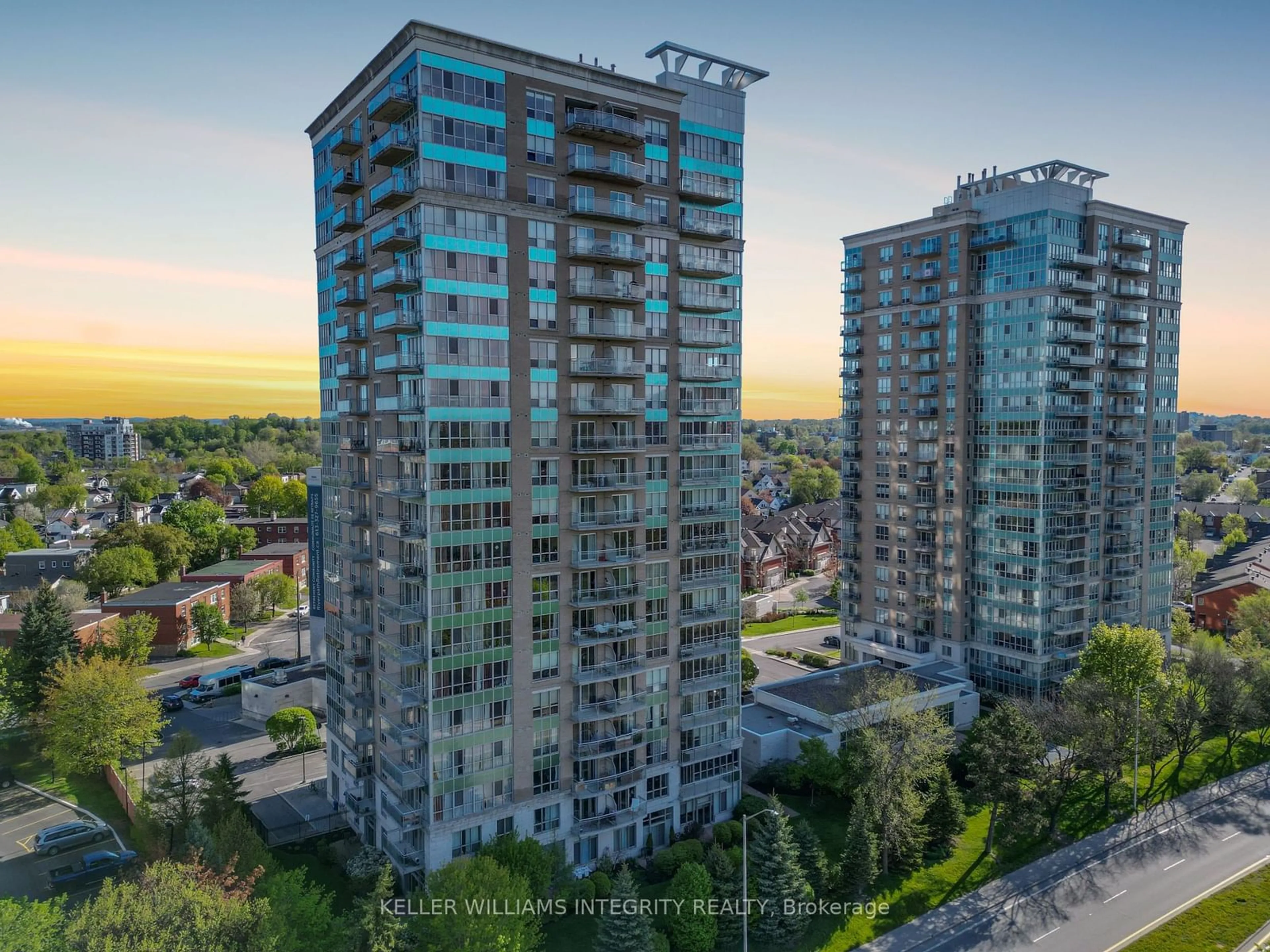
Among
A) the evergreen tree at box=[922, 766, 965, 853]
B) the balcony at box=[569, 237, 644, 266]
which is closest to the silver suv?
the balcony at box=[569, 237, 644, 266]

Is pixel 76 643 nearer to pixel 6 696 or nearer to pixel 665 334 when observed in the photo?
pixel 6 696

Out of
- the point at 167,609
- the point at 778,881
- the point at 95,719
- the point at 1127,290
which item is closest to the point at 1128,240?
the point at 1127,290

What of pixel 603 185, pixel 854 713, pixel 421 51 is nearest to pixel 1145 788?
pixel 854 713

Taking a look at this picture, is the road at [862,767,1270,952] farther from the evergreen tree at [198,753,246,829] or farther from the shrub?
the evergreen tree at [198,753,246,829]

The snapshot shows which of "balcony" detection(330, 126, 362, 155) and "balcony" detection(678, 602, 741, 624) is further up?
"balcony" detection(330, 126, 362, 155)

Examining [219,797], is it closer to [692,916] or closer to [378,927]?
[378,927]
